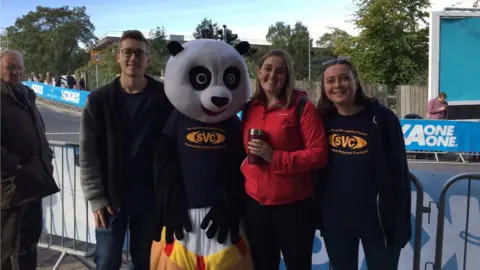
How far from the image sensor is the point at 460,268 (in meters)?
3.80

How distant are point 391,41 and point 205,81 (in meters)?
24.2

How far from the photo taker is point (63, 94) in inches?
1012

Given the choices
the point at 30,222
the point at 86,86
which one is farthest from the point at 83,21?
the point at 30,222

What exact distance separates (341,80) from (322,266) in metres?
2.03

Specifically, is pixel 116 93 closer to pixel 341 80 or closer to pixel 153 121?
pixel 153 121

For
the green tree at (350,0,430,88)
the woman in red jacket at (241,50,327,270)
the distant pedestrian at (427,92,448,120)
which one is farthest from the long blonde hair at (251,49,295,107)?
the green tree at (350,0,430,88)

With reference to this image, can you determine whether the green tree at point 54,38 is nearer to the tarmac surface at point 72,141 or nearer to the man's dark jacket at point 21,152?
the tarmac surface at point 72,141

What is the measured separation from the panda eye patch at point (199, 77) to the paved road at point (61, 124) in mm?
10466

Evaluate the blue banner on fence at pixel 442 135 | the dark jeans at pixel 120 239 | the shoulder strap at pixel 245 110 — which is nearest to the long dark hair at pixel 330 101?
the shoulder strap at pixel 245 110

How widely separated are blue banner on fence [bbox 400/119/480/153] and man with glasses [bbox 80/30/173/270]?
30.8 feet

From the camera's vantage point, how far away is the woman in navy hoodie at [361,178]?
108 inches

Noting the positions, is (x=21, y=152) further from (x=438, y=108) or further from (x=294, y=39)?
(x=294, y=39)

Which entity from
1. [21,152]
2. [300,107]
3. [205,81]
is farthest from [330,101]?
[21,152]

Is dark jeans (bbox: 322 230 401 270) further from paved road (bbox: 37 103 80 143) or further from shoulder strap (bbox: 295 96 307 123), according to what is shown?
paved road (bbox: 37 103 80 143)
